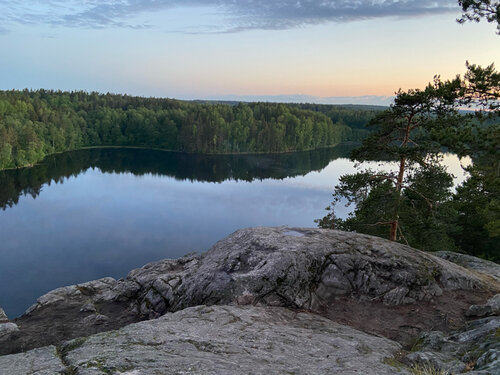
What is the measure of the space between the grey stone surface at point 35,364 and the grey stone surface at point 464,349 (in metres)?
8.73

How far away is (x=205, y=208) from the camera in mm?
70812

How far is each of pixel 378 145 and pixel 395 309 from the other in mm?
11546

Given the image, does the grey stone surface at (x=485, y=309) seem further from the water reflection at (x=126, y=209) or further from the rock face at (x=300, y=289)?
the water reflection at (x=126, y=209)

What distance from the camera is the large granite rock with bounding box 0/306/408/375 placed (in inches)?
309

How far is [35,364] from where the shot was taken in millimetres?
8227

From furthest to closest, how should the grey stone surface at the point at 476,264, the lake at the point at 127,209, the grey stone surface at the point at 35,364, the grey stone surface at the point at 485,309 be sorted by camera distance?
1. the lake at the point at 127,209
2. the grey stone surface at the point at 476,264
3. the grey stone surface at the point at 485,309
4. the grey stone surface at the point at 35,364

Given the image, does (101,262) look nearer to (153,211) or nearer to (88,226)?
(88,226)

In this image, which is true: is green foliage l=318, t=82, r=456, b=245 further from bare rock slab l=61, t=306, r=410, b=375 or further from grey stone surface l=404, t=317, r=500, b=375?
bare rock slab l=61, t=306, r=410, b=375

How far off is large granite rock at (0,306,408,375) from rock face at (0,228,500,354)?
173 cm

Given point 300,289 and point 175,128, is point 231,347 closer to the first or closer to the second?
point 300,289

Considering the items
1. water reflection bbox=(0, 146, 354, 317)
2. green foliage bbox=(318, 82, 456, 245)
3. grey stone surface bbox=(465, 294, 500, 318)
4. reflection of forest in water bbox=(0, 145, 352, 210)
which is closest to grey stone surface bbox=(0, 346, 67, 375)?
grey stone surface bbox=(465, 294, 500, 318)

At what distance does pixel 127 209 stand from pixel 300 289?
6008cm

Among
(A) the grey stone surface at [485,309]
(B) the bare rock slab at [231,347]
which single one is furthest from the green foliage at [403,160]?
(B) the bare rock slab at [231,347]

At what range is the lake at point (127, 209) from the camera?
43.1 meters
